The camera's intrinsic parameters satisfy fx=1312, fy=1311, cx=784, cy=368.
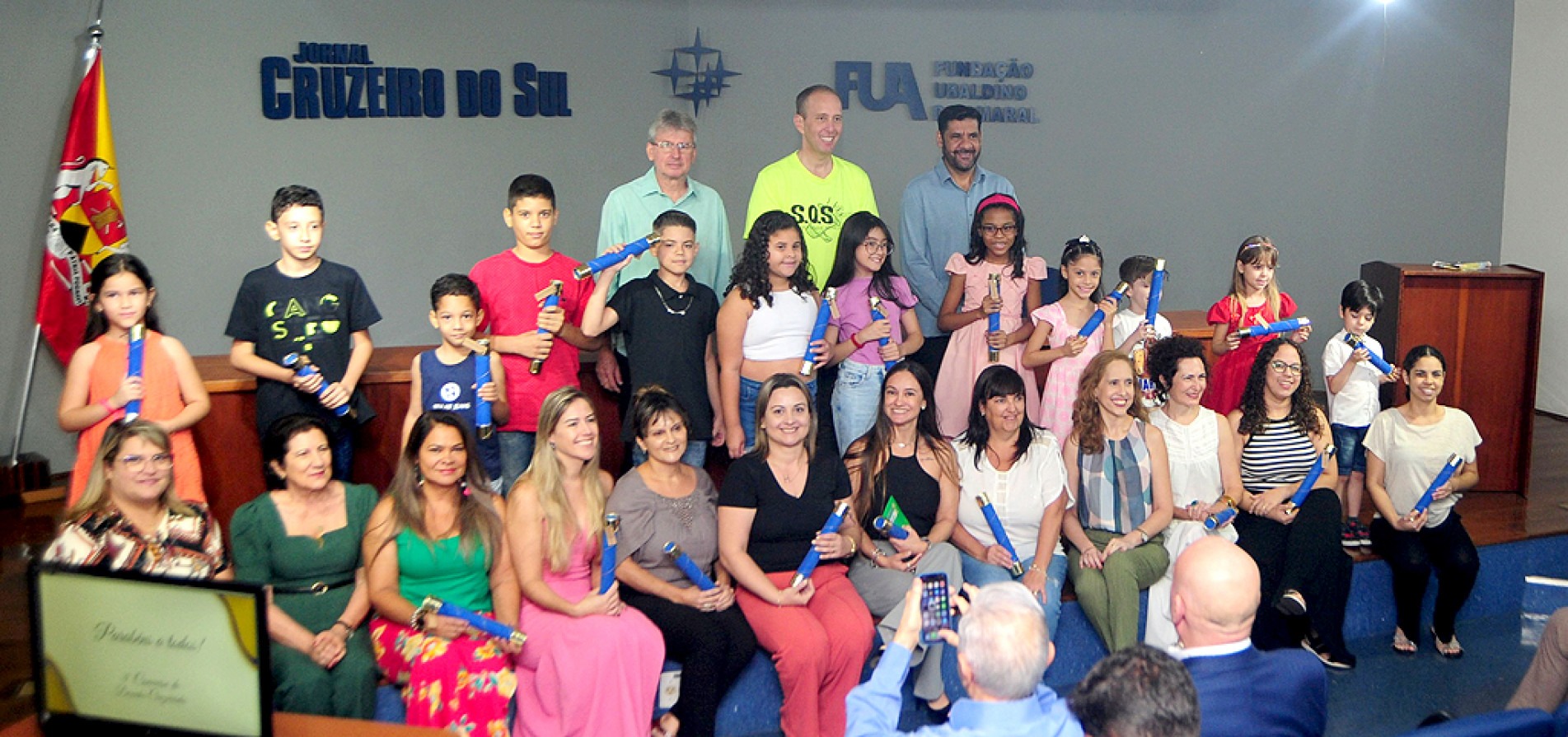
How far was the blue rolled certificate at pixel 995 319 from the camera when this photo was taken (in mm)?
4676

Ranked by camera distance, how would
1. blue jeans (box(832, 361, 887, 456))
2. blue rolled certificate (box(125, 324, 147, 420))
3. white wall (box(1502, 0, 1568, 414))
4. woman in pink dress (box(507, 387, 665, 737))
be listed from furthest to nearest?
white wall (box(1502, 0, 1568, 414)), blue jeans (box(832, 361, 887, 456)), blue rolled certificate (box(125, 324, 147, 420)), woman in pink dress (box(507, 387, 665, 737))

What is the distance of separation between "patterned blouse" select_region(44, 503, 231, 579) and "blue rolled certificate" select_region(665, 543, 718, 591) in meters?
1.19

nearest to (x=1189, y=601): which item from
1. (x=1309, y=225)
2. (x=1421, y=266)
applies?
(x=1421, y=266)

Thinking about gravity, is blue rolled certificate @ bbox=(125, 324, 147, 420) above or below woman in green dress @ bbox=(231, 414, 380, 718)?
above

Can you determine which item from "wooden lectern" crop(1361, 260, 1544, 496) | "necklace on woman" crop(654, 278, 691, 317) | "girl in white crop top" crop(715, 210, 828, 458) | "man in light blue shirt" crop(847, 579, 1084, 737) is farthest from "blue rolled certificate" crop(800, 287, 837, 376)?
"wooden lectern" crop(1361, 260, 1544, 496)

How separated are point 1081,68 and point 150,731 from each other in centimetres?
647

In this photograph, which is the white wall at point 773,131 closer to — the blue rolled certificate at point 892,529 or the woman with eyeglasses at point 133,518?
the woman with eyeglasses at point 133,518

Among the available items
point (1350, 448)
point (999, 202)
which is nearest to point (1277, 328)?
point (1350, 448)

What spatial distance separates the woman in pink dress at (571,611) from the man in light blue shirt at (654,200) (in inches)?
29.2

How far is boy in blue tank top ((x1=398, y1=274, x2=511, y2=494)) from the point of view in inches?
155

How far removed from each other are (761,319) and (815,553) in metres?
0.89

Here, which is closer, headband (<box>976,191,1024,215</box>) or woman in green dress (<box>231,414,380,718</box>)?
woman in green dress (<box>231,414,380,718</box>)

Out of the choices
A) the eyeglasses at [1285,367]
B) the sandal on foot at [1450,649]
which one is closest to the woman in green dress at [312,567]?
the eyeglasses at [1285,367]

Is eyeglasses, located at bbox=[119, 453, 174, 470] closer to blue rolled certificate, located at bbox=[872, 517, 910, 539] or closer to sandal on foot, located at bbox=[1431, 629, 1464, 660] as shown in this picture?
blue rolled certificate, located at bbox=[872, 517, 910, 539]
